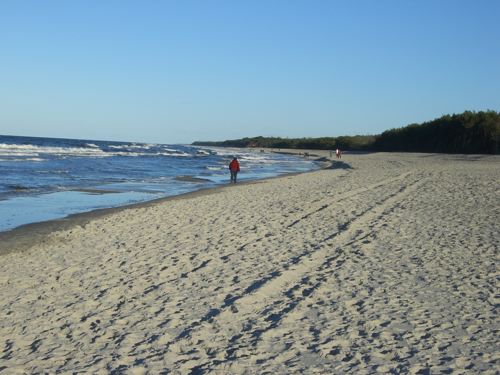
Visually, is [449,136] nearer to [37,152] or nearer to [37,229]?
[37,152]

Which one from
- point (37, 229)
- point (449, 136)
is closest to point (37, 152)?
point (449, 136)

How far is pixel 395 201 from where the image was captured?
46.7 ft

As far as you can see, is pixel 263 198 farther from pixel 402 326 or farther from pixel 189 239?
pixel 402 326

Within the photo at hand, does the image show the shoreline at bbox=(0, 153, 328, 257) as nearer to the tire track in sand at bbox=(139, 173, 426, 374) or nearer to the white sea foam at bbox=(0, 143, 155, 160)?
the tire track in sand at bbox=(139, 173, 426, 374)

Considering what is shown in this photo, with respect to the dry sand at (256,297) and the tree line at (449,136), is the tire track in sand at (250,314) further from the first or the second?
the tree line at (449,136)

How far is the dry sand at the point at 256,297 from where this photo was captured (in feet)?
13.9

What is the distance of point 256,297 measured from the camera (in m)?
5.80

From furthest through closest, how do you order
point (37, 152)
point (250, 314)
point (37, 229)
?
point (37, 152) < point (37, 229) < point (250, 314)

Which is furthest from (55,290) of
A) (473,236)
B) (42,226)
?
(473,236)

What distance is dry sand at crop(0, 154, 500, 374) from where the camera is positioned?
13.9ft

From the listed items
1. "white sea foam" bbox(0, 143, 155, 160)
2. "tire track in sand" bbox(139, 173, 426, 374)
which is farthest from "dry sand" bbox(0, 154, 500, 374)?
"white sea foam" bbox(0, 143, 155, 160)

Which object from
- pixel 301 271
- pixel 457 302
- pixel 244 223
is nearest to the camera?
pixel 457 302

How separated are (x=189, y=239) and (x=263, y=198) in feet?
21.8

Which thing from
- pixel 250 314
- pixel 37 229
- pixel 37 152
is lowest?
pixel 37 229
